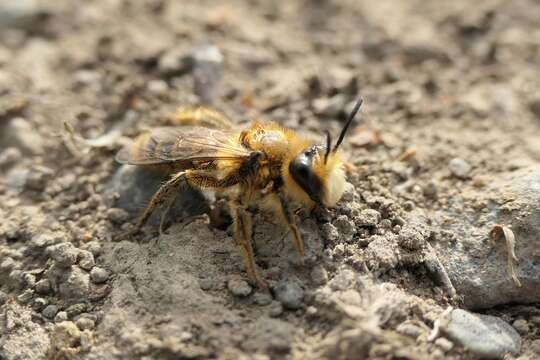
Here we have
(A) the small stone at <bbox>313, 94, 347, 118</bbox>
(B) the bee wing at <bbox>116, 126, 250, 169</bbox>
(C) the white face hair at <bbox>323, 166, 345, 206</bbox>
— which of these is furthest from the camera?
(A) the small stone at <bbox>313, 94, 347, 118</bbox>

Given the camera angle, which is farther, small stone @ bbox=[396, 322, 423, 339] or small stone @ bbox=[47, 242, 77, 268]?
small stone @ bbox=[47, 242, 77, 268]

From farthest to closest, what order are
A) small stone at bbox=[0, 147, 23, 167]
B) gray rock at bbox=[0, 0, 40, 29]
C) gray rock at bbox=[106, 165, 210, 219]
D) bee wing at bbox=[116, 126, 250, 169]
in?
gray rock at bbox=[0, 0, 40, 29] → small stone at bbox=[0, 147, 23, 167] → gray rock at bbox=[106, 165, 210, 219] → bee wing at bbox=[116, 126, 250, 169]

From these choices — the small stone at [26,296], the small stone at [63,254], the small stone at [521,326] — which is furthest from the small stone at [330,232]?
the small stone at [26,296]

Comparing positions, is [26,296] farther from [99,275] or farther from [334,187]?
[334,187]

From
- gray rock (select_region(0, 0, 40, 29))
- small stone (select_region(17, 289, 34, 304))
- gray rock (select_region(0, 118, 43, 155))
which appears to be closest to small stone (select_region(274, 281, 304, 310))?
small stone (select_region(17, 289, 34, 304))

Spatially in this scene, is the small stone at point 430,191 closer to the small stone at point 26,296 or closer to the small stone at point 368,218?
the small stone at point 368,218

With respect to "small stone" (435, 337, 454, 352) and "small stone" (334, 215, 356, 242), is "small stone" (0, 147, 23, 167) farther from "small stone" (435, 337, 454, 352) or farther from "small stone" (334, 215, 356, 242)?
"small stone" (435, 337, 454, 352)
